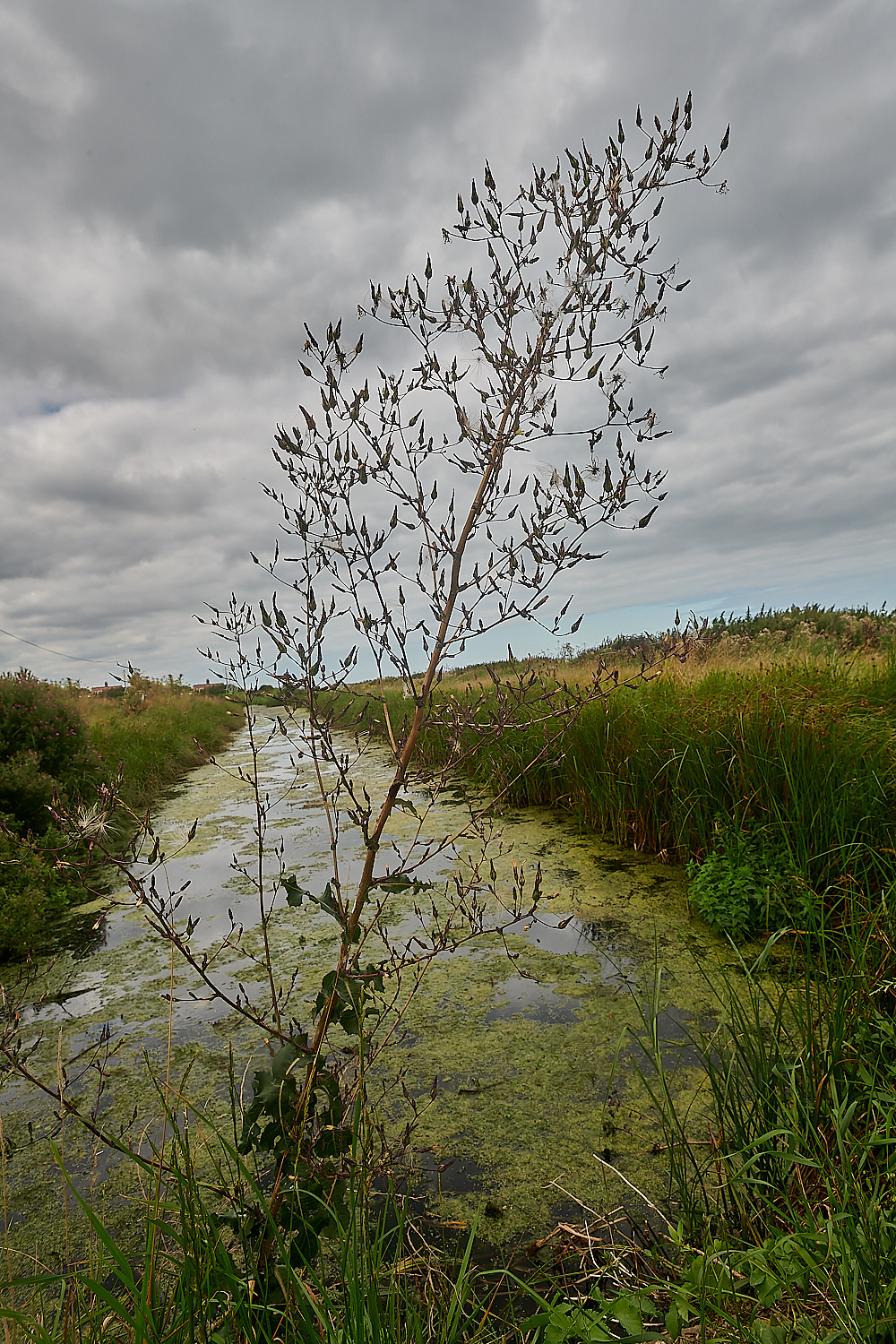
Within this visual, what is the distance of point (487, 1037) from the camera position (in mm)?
2664

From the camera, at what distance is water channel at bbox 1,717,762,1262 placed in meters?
1.95

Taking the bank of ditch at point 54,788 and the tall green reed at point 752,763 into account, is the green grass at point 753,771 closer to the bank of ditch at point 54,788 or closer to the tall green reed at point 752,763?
the tall green reed at point 752,763

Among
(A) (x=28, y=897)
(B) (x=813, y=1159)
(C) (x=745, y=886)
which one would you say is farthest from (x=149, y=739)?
(B) (x=813, y=1159)

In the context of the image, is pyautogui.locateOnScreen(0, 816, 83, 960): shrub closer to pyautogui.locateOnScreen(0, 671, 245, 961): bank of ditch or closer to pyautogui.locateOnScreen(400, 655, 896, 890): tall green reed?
pyautogui.locateOnScreen(0, 671, 245, 961): bank of ditch

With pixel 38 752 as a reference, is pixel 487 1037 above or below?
below

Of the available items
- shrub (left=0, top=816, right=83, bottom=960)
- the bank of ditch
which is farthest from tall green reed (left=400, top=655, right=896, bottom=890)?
shrub (left=0, top=816, right=83, bottom=960)

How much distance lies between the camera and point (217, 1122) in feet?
7.44

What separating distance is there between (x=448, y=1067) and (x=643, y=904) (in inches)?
64.5

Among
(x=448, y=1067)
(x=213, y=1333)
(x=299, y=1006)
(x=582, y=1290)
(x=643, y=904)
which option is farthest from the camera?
(x=643, y=904)

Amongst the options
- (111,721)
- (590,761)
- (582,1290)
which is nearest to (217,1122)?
(582,1290)

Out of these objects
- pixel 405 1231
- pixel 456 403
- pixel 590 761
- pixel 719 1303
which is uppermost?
pixel 456 403

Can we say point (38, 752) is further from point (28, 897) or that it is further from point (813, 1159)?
point (813, 1159)

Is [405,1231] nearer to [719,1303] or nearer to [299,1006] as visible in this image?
[719,1303]

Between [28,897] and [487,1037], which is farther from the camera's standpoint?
[28,897]
